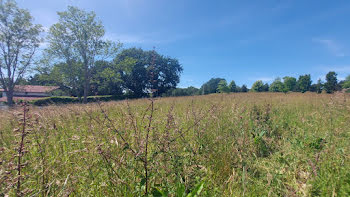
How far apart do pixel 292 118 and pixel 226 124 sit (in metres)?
2.38

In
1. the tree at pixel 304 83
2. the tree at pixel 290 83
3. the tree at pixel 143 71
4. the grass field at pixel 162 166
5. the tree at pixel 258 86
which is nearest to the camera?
the grass field at pixel 162 166

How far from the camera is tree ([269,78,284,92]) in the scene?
54287 mm

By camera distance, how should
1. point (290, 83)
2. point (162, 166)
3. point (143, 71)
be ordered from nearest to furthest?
1. point (162, 166)
2. point (143, 71)
3. point (290, 83)

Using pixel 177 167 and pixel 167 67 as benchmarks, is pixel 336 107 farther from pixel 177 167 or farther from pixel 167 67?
pixel 167 67

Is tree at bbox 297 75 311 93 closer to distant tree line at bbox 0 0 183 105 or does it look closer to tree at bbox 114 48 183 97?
tree at bbox 114 48 183 97

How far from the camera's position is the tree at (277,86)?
54287 mm

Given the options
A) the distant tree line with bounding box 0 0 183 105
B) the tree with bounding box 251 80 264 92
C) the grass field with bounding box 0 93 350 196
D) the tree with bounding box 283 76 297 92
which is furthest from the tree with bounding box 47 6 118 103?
the tree with bounding box 283 76 297 92

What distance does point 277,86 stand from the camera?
55.9 m

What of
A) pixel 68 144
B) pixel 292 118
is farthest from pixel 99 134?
pixel 292 118

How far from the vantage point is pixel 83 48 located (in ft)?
58.7

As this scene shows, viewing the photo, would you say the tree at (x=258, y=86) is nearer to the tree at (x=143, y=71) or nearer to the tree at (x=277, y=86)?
the tree at (x=277, y=86)

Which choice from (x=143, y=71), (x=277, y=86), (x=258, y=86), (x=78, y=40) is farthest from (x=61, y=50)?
(x=277, y=86)

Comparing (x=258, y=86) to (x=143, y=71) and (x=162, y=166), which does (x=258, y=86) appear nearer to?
(x=143, y=71)

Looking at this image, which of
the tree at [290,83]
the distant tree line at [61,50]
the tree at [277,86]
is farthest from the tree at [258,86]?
the distant tree line at [61,50]
